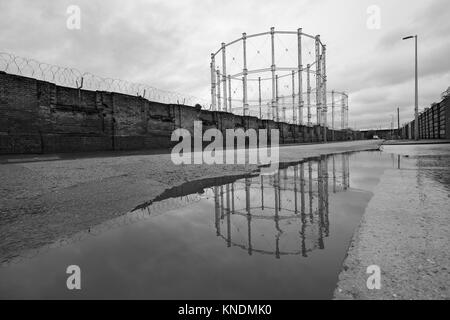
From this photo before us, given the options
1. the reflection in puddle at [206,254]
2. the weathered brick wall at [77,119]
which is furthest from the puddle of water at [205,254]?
the weathered brick wall at [77,119]

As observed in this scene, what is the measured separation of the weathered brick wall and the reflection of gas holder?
30.3 ft

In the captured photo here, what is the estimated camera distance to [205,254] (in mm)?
2137

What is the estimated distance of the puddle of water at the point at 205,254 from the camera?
5.32 feet

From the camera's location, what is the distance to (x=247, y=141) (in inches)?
1055

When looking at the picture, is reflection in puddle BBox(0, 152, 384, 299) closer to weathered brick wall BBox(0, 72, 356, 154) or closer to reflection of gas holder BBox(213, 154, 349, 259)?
reflection of gas holder BBox(213, 154, 349, 259)

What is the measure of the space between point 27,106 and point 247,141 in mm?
20078

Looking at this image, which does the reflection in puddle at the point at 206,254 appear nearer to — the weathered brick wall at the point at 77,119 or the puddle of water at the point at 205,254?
the puddle of water at the point at 205,254

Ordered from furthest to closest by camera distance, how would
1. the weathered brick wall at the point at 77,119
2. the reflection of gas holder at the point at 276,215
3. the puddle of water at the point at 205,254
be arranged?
the weathered brick wall at the point at 77,119 < the reflection of gas holder at the point at 276,215 < the puddle of water at the point at 205,254

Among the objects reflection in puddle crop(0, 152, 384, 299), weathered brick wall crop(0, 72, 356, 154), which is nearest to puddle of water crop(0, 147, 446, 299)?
reflection in puddle crop(0, 152, 384, 299)

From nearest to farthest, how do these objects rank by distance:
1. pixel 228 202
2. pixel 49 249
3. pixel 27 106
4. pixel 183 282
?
1. pixel 183 282
2. pixel 49 249
3. pixel 228 202
4. pixel 27 106

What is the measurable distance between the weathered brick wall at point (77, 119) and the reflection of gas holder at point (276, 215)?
9243mm
